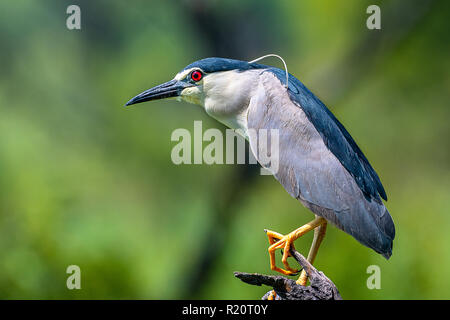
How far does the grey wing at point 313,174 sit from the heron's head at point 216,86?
0.09m

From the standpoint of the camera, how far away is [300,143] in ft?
8.38

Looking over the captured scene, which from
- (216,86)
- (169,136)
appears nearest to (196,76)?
(216,86)

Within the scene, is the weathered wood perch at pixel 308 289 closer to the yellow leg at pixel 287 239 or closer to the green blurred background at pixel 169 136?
the yellow leg at pixel 287 239

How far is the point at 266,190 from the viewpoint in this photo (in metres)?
5.36

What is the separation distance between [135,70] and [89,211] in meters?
1.55

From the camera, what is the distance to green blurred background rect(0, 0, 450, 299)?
4.72 metres

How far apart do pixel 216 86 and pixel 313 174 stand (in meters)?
0.68

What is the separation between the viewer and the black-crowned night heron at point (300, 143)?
2434 millimetres

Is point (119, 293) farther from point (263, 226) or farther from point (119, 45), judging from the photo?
point (119, 45)
